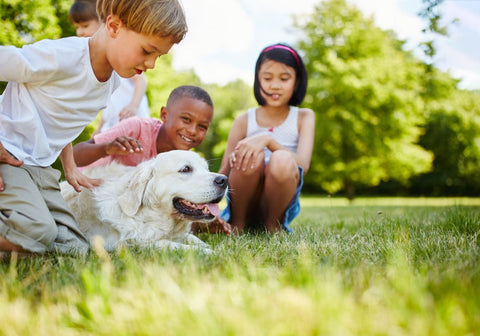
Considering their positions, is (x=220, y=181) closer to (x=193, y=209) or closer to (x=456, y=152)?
(x=193, y=209)

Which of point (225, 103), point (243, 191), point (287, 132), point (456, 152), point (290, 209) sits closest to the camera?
point (243, 191)

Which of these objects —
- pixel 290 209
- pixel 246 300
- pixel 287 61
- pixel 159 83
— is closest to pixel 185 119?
pixel 287 61

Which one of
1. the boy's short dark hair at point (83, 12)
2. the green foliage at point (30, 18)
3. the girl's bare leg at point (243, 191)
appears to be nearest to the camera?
the girl's bare leg at point (243, 191)

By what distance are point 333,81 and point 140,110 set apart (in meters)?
17.6

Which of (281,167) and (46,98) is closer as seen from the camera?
(46,98)

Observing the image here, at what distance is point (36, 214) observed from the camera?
244 cm

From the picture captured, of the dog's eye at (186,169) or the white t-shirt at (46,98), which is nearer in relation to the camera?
the white t-shirt at (46,98)

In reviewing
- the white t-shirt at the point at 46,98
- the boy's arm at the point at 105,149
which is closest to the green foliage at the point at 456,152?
the boy's arm at the point at 105,149

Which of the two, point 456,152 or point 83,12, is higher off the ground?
point 83,12

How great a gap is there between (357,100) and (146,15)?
2000 cm

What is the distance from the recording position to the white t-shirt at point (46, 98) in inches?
99.3

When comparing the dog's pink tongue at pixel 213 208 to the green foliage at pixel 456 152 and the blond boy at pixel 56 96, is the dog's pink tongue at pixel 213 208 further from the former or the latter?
the green foliage at pixel 456 152

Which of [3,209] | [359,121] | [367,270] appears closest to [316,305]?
[367,270]

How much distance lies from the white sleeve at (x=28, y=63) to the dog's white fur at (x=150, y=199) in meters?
0.97
